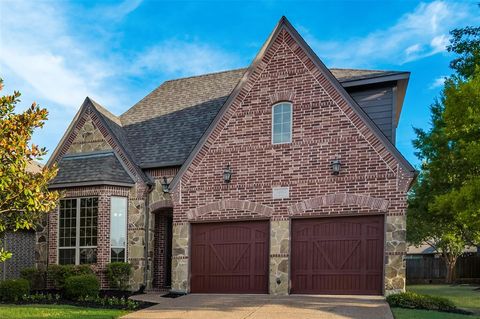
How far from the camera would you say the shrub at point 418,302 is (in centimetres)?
1200

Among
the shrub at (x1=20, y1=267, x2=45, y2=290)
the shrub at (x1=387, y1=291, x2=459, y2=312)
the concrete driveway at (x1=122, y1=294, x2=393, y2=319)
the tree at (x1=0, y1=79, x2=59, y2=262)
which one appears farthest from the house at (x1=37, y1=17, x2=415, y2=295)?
the tree at (x1=0, y1=79, x2=59, y2=262)

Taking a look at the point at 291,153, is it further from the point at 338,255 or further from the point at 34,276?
the point at 34,276

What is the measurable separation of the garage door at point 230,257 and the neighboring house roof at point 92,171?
136 inches

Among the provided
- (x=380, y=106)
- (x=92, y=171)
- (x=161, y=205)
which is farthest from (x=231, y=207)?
(x=380, y=106)

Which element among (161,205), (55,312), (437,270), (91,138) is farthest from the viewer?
(437,270)

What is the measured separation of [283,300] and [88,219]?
24.9 feet

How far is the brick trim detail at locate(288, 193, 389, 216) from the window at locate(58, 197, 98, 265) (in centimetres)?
680

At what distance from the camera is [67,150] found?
18.8 m

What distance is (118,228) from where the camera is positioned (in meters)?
17.0

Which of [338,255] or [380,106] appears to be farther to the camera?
[380,106]

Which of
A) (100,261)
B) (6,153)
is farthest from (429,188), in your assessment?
(6,153)

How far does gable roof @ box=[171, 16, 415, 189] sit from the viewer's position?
1369cm

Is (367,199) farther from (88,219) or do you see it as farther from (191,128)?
(88,219)

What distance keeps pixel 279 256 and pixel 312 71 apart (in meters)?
5.48
